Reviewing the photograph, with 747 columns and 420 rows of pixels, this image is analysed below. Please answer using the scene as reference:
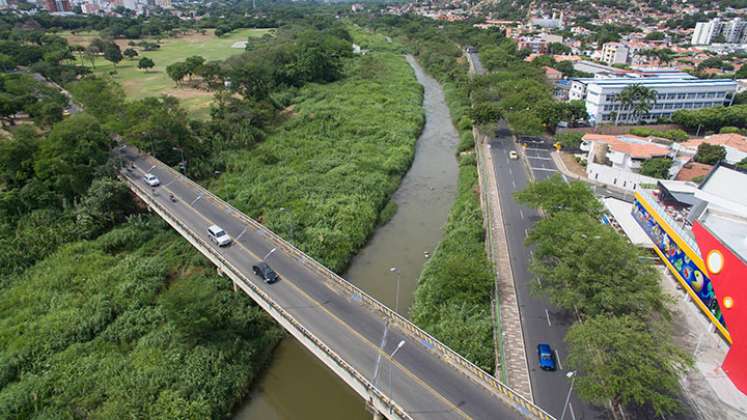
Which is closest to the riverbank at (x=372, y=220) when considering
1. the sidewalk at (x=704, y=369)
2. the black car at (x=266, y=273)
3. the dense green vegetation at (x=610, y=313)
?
the black car at (x=266, y=273)

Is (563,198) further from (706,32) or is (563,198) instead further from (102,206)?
(706,32)

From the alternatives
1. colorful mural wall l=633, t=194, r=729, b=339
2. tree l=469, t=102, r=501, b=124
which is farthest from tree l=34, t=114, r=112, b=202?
colorful mural wall l=633, t=194, r=729, b=339

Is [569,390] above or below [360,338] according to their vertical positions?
below

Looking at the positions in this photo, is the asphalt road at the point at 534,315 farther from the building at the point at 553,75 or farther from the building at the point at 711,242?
the building at the point at 553,75

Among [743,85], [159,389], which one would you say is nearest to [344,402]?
[159,389]

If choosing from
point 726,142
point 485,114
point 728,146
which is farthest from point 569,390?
point 726,142

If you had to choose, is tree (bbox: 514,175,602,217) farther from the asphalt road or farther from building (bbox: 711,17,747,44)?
building (bbox: 711,17,747,44)
